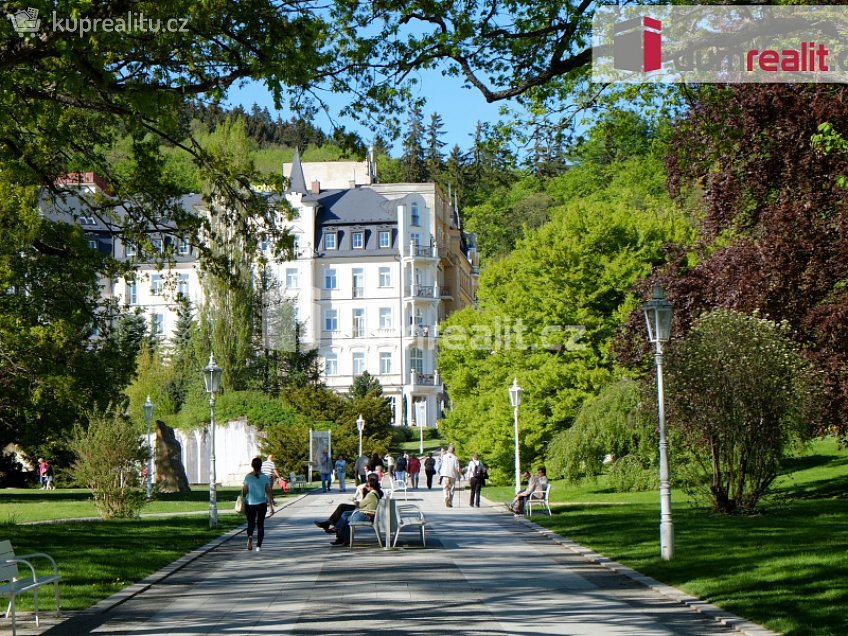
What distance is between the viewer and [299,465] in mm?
58719

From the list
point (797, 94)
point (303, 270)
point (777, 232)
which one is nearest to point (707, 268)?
point (777, 232)

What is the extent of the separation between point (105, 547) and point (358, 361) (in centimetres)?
7174

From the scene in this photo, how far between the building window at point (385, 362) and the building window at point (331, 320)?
4.30 meters

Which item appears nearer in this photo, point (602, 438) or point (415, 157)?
point (602, 438)

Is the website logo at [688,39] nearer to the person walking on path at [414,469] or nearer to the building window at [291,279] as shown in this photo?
the person walking on path at [414,469]

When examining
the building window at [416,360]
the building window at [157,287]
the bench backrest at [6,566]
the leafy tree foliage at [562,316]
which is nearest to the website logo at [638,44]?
the building window at [157,287]

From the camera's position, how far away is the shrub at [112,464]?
2833cm

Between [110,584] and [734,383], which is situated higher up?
[734,383]

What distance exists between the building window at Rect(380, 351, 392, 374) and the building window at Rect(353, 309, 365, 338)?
7.42 feet

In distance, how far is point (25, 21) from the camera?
1165 cm

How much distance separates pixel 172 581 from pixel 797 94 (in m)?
16.5

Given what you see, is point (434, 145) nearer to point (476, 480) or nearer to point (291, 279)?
point (291, 279)

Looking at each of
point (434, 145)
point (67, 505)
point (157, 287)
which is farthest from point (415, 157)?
point (67, 505)

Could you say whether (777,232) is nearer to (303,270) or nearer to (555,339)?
(555,339)
